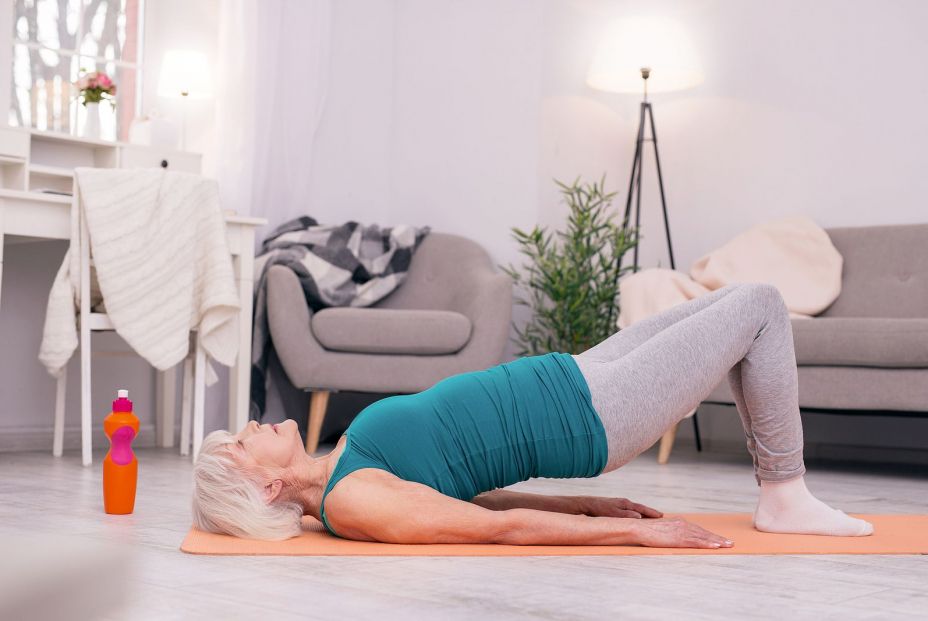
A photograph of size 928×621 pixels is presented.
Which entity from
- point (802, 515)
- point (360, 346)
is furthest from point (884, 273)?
point (802, 515)

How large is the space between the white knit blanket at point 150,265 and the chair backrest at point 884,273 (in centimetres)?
221

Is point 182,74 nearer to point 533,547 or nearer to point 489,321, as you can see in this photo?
point 489,321

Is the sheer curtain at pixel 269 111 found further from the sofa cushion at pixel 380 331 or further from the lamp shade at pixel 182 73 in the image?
the sofa cushion at pixel 380 331

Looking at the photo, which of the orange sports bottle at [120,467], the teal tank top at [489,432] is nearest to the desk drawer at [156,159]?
the orange sports bottle at [120,467]

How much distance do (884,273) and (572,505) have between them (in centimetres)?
235

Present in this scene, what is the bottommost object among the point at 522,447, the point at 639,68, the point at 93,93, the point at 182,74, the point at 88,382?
the point at 88,382

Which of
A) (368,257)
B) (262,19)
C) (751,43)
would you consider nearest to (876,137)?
(751,43)

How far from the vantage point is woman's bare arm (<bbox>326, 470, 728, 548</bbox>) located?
5.70 ft

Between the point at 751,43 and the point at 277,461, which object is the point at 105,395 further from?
the point at 751,43

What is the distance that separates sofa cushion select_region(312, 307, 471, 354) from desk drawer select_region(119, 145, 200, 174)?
87 centimetres

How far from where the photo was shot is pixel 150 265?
3.41 m

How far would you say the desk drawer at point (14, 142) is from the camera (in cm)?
374

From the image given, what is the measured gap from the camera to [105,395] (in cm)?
417

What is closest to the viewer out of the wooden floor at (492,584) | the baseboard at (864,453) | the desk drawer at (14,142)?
the wooden floor at (492,584)
